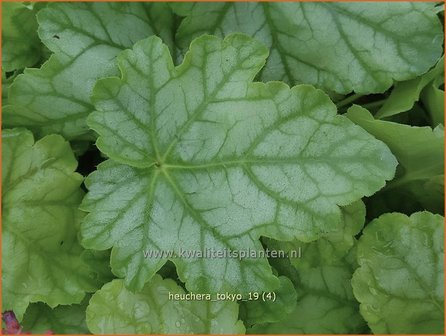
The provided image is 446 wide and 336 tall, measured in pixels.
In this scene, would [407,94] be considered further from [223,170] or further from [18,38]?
[18,38]

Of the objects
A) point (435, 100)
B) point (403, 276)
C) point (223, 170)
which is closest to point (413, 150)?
point (435, 100)

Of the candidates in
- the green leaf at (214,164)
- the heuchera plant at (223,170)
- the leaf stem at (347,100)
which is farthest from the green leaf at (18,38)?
the leaf stem at (347,100)

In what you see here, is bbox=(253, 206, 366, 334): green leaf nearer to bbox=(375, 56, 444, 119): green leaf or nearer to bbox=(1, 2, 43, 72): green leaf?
bbox=(375, 56, 444, 119): green leaf

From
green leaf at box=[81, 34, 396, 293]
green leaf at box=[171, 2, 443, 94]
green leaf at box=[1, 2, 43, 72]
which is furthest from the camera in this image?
green leaf at box=[1, 2, 43, 72]

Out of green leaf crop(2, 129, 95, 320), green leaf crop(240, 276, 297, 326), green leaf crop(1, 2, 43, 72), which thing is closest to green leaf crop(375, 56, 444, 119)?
green leaf crop(240, 276, 297, 326)

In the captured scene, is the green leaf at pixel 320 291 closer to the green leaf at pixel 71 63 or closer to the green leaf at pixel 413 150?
the green leaf at pixel 413 150

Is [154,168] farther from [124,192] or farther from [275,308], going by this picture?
[275,308]

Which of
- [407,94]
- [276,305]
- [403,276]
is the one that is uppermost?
[407,94]
